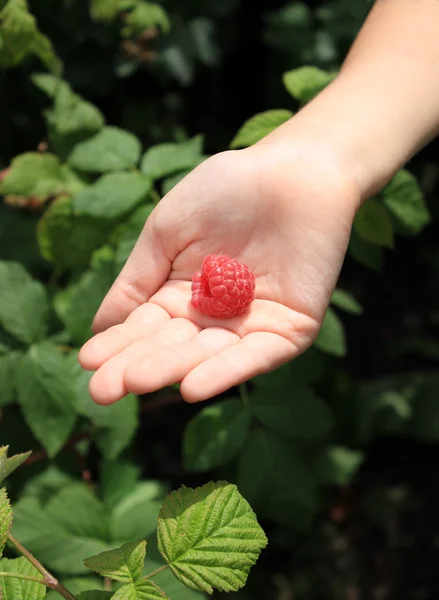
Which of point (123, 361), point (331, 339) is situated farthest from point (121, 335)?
point (331, 339)

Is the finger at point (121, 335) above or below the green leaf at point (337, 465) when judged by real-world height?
above

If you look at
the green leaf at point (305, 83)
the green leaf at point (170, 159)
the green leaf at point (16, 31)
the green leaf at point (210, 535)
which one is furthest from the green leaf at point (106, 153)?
the green leaf at point (210, 535)

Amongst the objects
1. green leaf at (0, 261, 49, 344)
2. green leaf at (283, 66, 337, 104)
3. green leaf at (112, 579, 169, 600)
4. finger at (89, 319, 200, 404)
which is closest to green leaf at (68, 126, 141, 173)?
green leaf at (0, 261, 49, 344)

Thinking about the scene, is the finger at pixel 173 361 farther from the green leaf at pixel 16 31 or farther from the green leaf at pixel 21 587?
the green leaf at pixel 16 31

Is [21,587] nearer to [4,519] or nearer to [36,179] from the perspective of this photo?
[4,519]

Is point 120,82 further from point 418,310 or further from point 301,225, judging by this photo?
point 418,310
